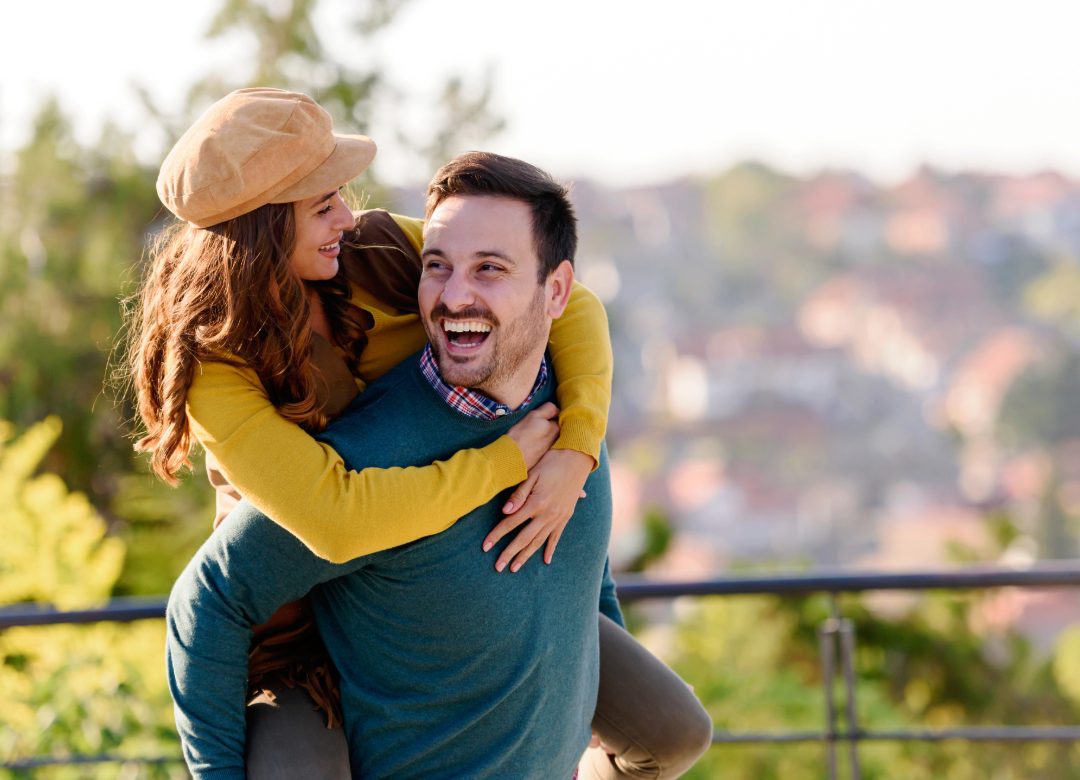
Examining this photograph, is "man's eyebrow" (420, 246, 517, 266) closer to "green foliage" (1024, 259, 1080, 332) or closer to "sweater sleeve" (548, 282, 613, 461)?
"sweater sleeve" (548, 282, 613, 461)

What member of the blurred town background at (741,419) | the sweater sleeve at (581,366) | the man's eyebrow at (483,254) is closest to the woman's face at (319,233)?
the man's eyebrow at (483,254)

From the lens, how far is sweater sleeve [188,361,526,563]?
4.71 feet

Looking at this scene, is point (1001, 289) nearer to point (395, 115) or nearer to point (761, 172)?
point (761, 172)

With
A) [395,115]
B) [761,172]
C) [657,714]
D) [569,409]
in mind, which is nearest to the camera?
[569,409]

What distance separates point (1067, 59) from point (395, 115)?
210 ft

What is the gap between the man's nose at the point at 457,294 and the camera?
5.25ft

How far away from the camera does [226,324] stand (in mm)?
1481

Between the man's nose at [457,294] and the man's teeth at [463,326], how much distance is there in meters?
0.02

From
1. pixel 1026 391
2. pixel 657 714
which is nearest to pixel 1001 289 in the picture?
pixel 1026 391

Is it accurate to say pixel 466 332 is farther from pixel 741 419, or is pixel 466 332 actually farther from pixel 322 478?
pixel 741 419

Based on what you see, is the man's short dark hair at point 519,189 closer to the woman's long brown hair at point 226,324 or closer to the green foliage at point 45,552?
the woman's long brown hair at point 226,324

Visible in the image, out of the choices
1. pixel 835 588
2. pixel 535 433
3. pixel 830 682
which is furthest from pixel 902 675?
pixel 535 433

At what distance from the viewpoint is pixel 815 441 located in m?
61.5

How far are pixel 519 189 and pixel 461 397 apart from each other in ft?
0.99
